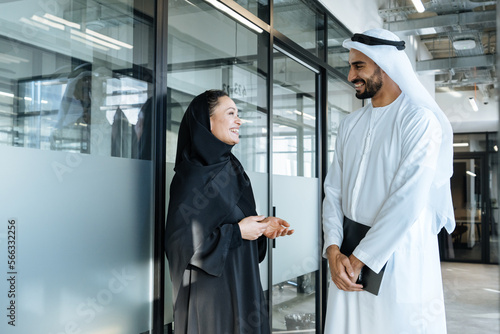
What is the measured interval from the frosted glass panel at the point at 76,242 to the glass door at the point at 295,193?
52.0 inches

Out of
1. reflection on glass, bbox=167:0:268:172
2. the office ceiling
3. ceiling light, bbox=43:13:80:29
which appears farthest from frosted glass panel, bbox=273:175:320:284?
the office ceiling

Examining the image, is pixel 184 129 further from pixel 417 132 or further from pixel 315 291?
pixel 315 291

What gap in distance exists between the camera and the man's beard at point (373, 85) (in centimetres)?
189

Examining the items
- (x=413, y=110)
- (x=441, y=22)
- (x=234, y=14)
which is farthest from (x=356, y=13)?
(x=413, y=110)

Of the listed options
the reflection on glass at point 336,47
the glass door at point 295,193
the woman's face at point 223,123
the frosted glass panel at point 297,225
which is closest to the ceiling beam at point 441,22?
the reflection on glass at point 336,47

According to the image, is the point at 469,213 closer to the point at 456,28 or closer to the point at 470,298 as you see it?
the point at 470,298

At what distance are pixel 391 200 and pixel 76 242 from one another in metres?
1.04

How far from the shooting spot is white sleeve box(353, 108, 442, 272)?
66.7 inches

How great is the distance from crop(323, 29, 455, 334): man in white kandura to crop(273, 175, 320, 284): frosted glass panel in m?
1.24

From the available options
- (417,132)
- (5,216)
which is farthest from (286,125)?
(5,216)

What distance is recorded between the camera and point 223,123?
186 cm

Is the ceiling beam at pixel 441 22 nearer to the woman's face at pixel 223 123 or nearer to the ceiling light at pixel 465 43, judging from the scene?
the ceiling light at pixel 465 43

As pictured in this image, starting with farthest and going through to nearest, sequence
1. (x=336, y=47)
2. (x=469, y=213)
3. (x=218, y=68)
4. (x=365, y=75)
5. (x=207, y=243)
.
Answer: (x=469, y=213)
(x=336, y=47)
(x=218, y=68)
(x=365, y=75)
(x=207, y=243)

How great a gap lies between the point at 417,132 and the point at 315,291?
7.98ft
